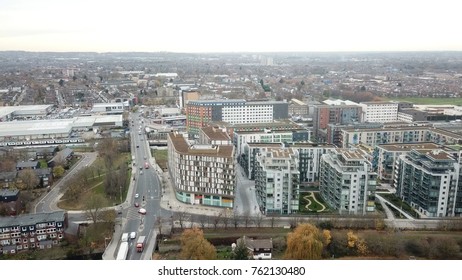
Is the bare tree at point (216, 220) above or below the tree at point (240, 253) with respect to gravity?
below

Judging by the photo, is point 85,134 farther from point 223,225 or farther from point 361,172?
point 361,172

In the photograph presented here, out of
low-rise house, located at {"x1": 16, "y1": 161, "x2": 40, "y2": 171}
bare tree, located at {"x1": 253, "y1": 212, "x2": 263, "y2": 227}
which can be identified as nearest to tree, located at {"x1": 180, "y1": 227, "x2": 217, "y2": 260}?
bare tree, located at {"x1": 253, "y1": 212, "x2": 263, "y2": 227}

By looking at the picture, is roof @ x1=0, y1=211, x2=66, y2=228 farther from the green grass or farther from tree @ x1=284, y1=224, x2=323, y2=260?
the green grass

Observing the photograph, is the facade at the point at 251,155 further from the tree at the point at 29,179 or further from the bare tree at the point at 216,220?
the tree at the point at 29,179

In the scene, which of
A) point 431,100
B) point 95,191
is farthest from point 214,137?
point 431,100

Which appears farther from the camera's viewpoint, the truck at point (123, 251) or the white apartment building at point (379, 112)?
the white apartment building at point (379, 112)

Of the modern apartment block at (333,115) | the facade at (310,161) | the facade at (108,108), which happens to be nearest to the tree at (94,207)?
the facade at (310,161)
